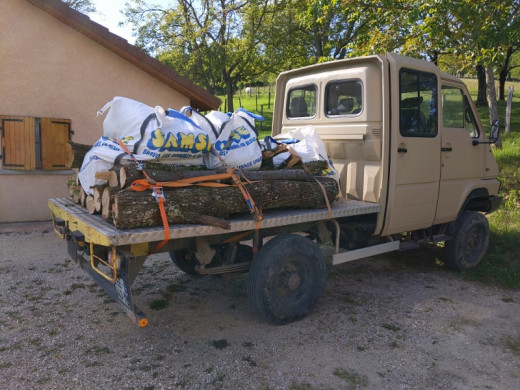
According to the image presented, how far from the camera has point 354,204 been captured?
459 centimetres

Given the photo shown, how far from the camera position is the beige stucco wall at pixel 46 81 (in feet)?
24.5

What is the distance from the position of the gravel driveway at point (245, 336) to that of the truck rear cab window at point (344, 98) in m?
2.03

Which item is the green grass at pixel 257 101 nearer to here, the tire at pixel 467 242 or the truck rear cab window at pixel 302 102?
the truck rear cab window at pixel 302 102

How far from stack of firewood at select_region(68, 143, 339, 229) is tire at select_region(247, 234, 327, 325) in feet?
1.29

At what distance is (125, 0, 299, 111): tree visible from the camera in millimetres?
18953

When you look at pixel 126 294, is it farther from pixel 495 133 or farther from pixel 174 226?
pixel 495 133

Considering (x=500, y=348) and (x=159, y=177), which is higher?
(x=159, y=177)

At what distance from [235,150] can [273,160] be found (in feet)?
1.73

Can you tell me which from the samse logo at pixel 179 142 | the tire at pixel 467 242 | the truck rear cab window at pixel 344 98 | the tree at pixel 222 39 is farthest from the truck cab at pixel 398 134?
the tree at pixel 222 39

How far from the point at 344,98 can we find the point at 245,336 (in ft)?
9.12

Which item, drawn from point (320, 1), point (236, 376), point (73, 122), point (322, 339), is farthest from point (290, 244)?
point (320, 1)

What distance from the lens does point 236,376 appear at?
3.23 m

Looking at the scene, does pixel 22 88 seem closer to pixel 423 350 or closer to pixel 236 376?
pixel 236 376

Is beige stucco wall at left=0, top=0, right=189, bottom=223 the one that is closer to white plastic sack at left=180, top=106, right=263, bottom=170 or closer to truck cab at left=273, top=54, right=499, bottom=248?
truck cab at left=273, top=54, right=499, bottom=248
